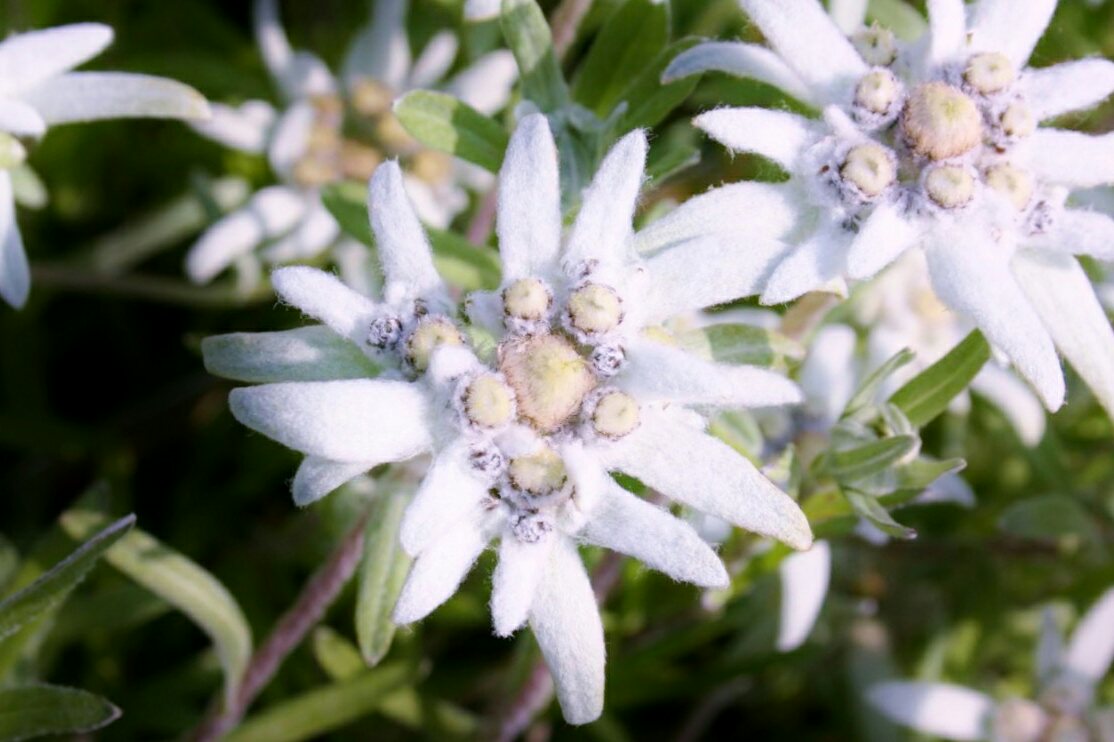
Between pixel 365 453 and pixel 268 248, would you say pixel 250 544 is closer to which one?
pixel 268 248

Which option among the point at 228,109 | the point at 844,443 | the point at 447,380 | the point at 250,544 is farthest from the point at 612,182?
the point at 250,544

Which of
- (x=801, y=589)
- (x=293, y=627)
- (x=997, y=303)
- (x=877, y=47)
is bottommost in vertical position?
(x=801, y=589)

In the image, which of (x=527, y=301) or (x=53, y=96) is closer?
(x=527, y=301)

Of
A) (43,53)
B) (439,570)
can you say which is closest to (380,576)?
(439,570)

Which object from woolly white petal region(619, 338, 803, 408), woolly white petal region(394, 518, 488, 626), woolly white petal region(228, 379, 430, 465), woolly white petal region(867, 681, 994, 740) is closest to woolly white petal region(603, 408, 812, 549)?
woolly white petal region(619, 338, 803, 408)

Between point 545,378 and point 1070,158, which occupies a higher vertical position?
point 1070,158

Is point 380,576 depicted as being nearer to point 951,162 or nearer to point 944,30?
point 951,162
